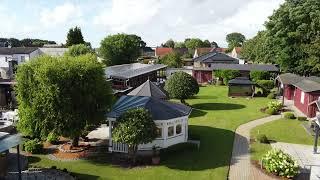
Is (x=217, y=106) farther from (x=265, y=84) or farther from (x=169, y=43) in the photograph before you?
(x=169, y=43)

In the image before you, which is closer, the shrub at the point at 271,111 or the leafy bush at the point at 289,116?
the leafy bush at the point at 289,116

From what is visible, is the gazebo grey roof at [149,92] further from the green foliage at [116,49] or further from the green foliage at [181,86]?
the green foliage at [116,49]

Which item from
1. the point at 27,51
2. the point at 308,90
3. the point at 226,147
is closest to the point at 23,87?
the point at 226,147

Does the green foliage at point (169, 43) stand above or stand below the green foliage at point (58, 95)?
above

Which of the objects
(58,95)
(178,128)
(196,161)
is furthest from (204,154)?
(58,95)

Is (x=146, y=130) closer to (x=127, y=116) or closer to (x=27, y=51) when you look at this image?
(x=127, y=116)

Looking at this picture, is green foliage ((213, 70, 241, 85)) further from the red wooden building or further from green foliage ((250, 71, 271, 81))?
the red wooden building

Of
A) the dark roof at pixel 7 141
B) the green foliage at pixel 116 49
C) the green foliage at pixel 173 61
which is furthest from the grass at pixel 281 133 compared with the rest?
the green foliage at pixel 116 49

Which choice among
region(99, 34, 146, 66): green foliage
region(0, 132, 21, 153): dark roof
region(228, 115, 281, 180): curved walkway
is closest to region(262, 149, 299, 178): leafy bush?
region(228, 115, 281, 180): curved walkway
